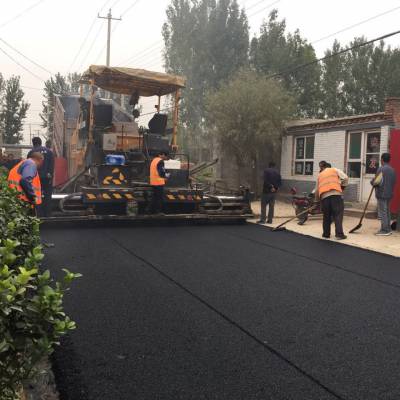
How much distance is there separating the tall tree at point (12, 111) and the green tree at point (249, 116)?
779 inches

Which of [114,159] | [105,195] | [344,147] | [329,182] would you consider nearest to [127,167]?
[114,159]

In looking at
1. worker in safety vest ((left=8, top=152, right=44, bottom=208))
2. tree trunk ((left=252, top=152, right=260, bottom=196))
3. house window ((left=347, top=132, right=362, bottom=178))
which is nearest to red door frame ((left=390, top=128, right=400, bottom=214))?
house window ((left=347, top=132, right=362, bottom=178))

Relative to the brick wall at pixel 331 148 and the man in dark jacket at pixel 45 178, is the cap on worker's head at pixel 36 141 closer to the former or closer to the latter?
the man in dark jacket at pixel 45 178

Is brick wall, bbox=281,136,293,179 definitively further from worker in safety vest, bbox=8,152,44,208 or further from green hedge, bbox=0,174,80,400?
green hedge, bbox=0,174,80,400

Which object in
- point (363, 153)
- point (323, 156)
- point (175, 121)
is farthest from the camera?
point (323, 156)

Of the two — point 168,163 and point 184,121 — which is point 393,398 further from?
point 184,121

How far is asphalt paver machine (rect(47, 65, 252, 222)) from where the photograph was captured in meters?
10.0

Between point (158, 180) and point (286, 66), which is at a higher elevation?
point (286, 66)

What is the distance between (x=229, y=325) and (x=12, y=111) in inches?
1284

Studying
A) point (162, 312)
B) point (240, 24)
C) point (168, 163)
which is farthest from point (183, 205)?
point (240, 24)

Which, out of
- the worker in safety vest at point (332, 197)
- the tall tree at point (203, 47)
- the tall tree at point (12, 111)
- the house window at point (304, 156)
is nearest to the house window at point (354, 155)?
the house window at point (304, 156)

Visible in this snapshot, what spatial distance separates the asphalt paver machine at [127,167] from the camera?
10003mm

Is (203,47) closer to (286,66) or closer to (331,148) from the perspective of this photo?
(286,66)

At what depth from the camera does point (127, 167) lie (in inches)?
405
